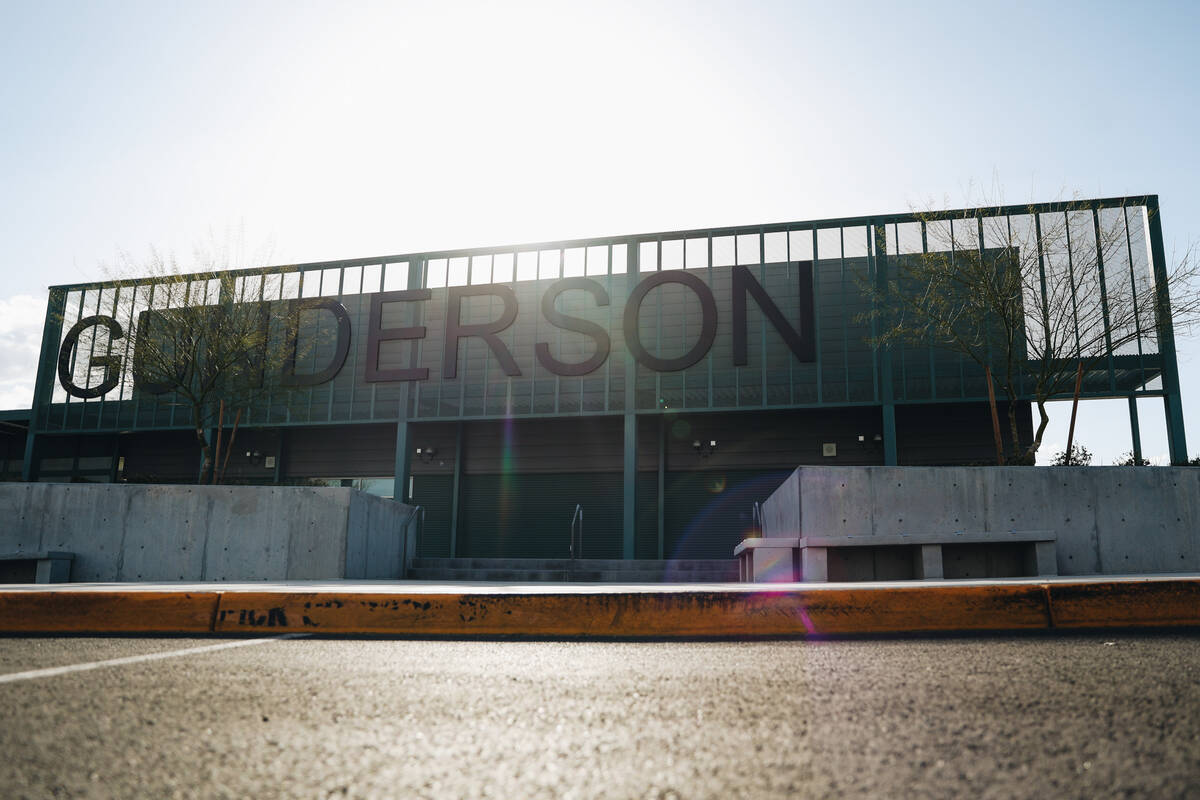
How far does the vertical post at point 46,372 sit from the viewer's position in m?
24.5

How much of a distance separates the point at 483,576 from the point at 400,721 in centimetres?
1456

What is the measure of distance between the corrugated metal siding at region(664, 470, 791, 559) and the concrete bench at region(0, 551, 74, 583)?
13.3m

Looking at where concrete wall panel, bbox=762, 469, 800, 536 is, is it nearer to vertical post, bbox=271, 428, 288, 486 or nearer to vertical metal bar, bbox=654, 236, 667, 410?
vertical metal bar, bbox=654, 236, 667, 410

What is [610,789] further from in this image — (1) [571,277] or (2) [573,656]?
(1) [571,277]

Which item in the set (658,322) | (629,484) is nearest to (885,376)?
(658,322)

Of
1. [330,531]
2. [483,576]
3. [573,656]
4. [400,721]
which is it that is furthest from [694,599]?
[483,576]

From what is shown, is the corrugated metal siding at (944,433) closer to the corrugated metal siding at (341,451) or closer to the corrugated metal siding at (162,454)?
the corrugated metal siding at (341,451)

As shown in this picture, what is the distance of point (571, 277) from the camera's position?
21938 millimetres

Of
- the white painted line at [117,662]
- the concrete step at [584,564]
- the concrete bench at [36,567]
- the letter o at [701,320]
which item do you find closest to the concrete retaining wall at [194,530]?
the concrete bench at [36,567]

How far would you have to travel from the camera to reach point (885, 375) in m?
19.2

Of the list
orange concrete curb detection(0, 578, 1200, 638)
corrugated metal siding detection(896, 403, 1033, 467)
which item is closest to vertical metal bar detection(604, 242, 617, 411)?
corrugated metal siding detection(896, 403, 1033, 467)

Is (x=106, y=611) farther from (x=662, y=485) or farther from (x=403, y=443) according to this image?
(x=662, y=485)

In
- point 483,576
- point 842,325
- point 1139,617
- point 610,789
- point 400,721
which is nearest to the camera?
point 610,789

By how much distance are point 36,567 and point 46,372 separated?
46.6 ft
